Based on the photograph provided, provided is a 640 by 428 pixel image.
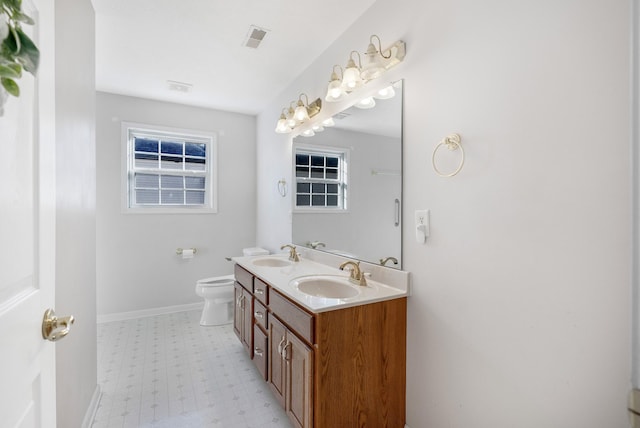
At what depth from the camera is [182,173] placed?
3746 millimetres

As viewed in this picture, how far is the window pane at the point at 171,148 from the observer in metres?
3.67

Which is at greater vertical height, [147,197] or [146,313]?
[147,197]

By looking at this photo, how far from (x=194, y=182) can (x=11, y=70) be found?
352cm

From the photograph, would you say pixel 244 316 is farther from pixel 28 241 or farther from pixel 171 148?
pixel 171 148

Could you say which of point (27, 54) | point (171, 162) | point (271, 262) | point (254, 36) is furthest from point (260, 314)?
point (171, 162)

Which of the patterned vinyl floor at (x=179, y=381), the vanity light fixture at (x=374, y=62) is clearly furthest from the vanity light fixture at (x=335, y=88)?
the patterned vinyl floor at (x=179, y=381)

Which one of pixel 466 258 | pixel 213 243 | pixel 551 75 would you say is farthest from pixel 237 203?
pixel 551 75

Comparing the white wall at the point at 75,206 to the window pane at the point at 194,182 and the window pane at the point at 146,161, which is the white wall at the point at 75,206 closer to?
the window pane at the point at 146,161

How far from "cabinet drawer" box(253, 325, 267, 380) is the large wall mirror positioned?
0.80 m

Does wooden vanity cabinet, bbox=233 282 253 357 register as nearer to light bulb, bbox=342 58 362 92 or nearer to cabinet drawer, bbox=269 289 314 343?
cabinet drawer, bbox=269 289 314 343

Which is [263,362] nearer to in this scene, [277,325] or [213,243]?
[277,325]

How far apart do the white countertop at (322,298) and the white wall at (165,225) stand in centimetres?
160

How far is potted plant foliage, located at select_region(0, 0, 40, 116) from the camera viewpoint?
507 mm

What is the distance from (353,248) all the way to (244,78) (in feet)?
6.60
